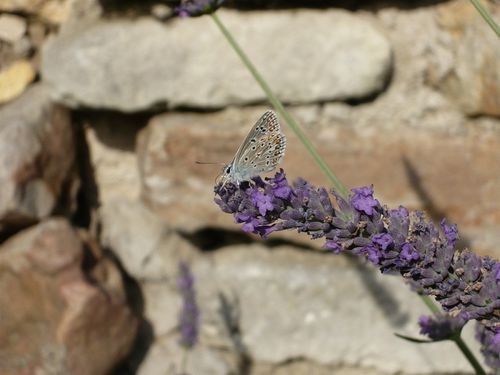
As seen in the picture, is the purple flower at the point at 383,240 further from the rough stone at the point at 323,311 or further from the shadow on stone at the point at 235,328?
the shadow on stone at the point at 235,328

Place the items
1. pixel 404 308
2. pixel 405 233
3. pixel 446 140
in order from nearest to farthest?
pixel 405 233 → pixel 446 140 → pixel 404 308

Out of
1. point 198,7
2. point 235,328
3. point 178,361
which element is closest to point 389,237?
point 198,7

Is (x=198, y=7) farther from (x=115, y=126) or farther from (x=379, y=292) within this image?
(x=379, y=292)

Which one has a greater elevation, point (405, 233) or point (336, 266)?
point (405, 233)

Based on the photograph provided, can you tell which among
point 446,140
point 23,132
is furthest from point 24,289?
point 446,140

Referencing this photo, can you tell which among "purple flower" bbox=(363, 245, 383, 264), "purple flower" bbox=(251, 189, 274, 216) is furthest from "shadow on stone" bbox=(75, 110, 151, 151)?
"purple flower" bbox=(363, 245, 383, 264)

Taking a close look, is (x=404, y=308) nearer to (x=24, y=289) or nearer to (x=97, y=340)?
(x=97, y=340)
